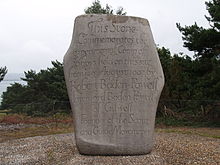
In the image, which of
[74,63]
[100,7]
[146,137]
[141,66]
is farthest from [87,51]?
[100,7]

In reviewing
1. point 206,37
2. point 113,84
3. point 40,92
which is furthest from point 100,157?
point 40,92

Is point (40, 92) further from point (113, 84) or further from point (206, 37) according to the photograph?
point (113, 84)

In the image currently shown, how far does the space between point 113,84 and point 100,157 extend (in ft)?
4.64

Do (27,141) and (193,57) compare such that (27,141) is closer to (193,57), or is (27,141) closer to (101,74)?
(101,74)

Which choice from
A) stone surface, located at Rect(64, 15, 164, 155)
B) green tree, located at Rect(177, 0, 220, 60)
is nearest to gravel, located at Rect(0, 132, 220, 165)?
stone surface, located at Rect(64, 15, 164, 155)

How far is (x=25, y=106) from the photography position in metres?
19.0

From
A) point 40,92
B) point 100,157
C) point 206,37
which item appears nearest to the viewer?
point 100,157

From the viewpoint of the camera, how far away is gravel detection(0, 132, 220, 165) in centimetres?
650

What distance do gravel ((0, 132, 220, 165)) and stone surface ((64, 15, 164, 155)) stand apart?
1.10 ft

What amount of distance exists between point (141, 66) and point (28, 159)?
2878 mm

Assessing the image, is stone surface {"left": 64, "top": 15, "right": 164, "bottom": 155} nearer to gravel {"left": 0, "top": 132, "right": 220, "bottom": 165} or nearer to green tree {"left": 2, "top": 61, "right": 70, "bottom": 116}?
gravel {"left": 0, "top": 132, "right": 220, "bottom": 165}

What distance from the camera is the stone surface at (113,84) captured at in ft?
22.7

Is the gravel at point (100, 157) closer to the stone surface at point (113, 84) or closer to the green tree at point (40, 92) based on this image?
the stone surface at point (113, 84)

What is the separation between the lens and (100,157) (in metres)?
6.74
